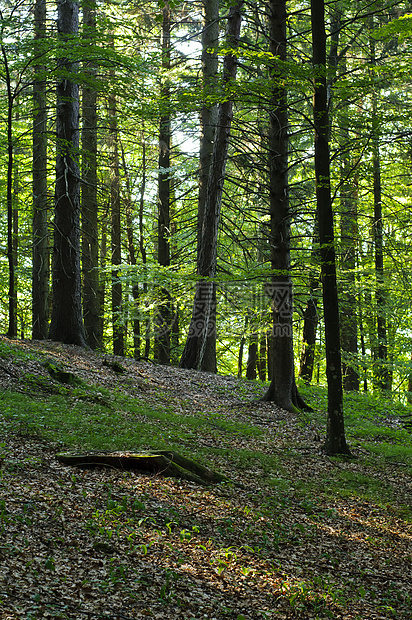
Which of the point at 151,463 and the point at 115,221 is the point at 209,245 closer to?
the point at 115,221

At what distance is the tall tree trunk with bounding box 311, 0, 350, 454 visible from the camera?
849cm

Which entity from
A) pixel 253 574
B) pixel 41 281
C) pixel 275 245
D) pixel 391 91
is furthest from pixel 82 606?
pixel 391 91

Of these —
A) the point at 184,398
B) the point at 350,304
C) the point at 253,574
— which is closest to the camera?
the point at 253,574

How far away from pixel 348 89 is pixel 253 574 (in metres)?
7.01

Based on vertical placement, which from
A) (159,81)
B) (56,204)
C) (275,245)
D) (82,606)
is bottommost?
(82,606)

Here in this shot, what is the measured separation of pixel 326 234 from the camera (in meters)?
8.75

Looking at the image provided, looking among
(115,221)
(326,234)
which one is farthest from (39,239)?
(326,234)

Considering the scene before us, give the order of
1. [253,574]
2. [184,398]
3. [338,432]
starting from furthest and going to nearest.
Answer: [184,398] < [338,432] < [253,574]

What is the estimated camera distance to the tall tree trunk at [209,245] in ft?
43.5

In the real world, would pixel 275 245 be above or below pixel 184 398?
above

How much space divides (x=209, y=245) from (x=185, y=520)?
31.3 feet

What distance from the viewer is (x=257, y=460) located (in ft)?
26.8

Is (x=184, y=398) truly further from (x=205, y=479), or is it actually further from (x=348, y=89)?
(x=348, y=89)

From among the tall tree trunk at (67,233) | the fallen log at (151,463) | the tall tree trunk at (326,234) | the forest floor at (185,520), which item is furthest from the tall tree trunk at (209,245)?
the fallen log at (151,463)
